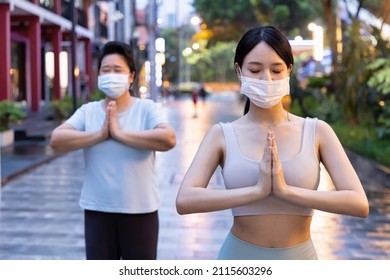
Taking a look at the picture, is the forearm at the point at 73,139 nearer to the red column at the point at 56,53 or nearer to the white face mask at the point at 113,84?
the white face mask at the point at 113,84

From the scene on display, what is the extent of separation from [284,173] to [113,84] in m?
1.47

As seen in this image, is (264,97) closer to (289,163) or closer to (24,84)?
(289,163)

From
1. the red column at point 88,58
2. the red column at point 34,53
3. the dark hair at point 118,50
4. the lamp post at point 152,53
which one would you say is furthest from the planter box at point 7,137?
the red column at point 88,58

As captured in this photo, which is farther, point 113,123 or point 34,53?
point 34,53

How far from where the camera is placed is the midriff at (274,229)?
1979mm

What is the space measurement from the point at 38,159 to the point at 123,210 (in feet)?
34.1

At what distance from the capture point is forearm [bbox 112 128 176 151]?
304 centimetres

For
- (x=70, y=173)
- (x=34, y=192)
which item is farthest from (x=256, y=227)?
(x=70, y=173)

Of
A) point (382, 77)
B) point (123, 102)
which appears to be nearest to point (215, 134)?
point (123, 102)

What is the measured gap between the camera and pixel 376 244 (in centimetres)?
655

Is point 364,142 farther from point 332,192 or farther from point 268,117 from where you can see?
point 332,192

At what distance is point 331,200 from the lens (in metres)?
1.88

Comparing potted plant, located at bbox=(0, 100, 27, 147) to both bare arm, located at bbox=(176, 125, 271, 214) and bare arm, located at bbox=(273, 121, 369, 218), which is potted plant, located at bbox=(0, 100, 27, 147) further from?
bare arm, located at bbox=(273, 121, 369, 218)

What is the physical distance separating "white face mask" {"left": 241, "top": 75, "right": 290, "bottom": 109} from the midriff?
36cm
